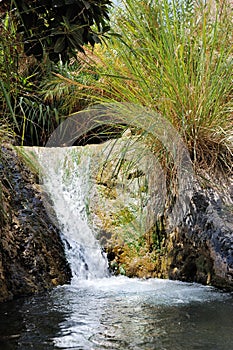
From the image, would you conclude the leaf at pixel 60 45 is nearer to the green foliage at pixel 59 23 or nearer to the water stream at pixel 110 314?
the green foliage at pixel 59 23

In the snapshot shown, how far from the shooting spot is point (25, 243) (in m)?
2.49

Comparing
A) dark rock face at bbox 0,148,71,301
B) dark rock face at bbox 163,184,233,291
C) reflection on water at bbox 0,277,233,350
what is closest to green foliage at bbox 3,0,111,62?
dark rock face at bbox 0,148,71,301

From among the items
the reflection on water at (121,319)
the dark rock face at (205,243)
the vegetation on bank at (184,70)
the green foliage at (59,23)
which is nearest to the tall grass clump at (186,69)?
the vegetation on bank at (184,70)

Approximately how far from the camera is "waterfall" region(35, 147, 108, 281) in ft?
9.45

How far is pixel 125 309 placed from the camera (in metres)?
1.83

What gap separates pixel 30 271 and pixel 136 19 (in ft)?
5.78

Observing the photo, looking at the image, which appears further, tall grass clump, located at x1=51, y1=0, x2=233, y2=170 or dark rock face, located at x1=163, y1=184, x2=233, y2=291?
tall grass clump, located at x1=51, y1=0, x2=233, y2=170

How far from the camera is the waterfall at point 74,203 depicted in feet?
9.45

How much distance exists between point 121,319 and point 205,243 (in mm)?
936

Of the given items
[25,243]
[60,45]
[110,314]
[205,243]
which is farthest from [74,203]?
[60,45]

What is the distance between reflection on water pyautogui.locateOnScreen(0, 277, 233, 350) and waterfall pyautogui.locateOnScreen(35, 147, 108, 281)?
49 centimetres

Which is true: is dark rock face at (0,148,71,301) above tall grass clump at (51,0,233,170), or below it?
below

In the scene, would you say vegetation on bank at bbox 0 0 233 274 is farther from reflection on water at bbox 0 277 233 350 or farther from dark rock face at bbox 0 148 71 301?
reflection on water at bbox 0 277 233 350

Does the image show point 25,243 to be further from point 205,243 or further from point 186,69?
point 186,69
